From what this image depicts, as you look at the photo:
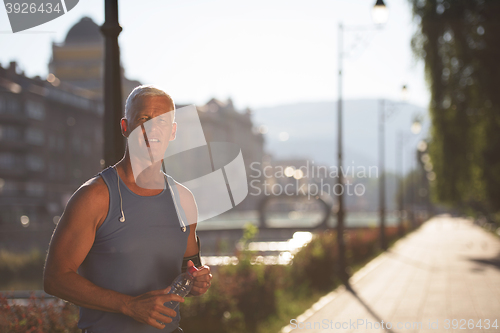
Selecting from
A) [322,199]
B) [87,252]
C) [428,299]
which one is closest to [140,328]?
[87,252]

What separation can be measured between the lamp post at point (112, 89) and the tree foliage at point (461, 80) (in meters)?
13.5

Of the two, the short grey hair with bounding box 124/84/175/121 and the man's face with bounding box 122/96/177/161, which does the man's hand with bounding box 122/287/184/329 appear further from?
the short grey hair with bounding box 124/84/175/121

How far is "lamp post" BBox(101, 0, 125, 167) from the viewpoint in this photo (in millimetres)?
4551

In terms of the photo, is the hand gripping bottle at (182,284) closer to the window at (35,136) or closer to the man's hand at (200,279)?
the man's hand at (200,279)

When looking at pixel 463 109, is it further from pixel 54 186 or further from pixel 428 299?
pixel 54 186

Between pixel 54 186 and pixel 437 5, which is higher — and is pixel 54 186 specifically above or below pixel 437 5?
below

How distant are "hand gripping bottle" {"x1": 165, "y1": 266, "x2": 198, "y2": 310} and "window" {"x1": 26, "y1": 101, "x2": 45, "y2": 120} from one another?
62.0 m

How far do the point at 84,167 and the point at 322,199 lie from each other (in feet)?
98.8

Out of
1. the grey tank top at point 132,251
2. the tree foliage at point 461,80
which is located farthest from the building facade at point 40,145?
the grey tank top at point 132,251

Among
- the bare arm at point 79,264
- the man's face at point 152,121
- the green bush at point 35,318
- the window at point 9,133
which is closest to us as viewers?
the bare arm at point 79,264

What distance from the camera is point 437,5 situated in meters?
16.3

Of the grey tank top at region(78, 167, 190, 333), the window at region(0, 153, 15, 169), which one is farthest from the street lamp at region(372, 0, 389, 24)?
the window at region(0, 153, 15, 169)

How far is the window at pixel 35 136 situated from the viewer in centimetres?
5981

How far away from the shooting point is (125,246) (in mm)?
2277
